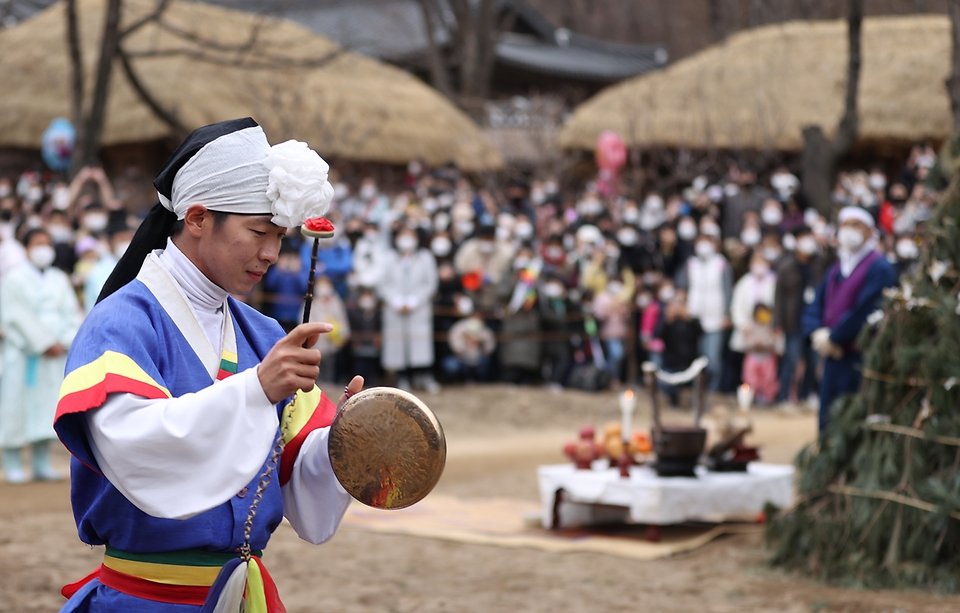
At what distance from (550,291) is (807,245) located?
115 inches

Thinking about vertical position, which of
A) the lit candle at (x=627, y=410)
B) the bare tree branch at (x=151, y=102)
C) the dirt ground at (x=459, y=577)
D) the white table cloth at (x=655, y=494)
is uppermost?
the bare tree branch at (x=151, y=102)

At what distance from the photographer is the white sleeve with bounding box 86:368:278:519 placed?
6.82 ft

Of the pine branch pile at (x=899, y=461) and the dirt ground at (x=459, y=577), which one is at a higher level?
the pine branch pile at (x=899, y=461)

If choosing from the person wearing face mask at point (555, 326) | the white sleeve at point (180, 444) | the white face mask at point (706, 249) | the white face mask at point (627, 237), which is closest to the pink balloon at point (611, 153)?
the white face mask at point (627, 237)

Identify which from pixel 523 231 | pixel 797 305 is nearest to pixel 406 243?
pixel 523 231

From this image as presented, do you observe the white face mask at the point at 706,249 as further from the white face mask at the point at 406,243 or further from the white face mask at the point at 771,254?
the white face mask at the point at 406,243

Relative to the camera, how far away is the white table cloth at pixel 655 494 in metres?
6.55

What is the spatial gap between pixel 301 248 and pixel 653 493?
23.1 ft

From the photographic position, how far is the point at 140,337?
223cm

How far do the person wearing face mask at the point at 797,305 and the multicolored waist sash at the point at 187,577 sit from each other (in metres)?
11.0

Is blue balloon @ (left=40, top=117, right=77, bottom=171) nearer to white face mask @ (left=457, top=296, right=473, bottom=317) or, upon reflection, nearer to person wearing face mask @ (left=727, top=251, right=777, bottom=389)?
white face mask @ (left=457, top=296, right=473, bottom=317)

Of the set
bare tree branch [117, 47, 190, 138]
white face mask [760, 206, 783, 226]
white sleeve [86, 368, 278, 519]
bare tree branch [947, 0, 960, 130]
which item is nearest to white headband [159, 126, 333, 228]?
white sleeve [86, 368, 278, 519]

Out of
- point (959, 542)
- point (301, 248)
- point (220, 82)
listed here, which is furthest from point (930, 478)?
point (220, 82)

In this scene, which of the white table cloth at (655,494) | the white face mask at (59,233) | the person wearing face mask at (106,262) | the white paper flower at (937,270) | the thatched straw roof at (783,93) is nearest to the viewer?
the white paper flower at (937,270)
